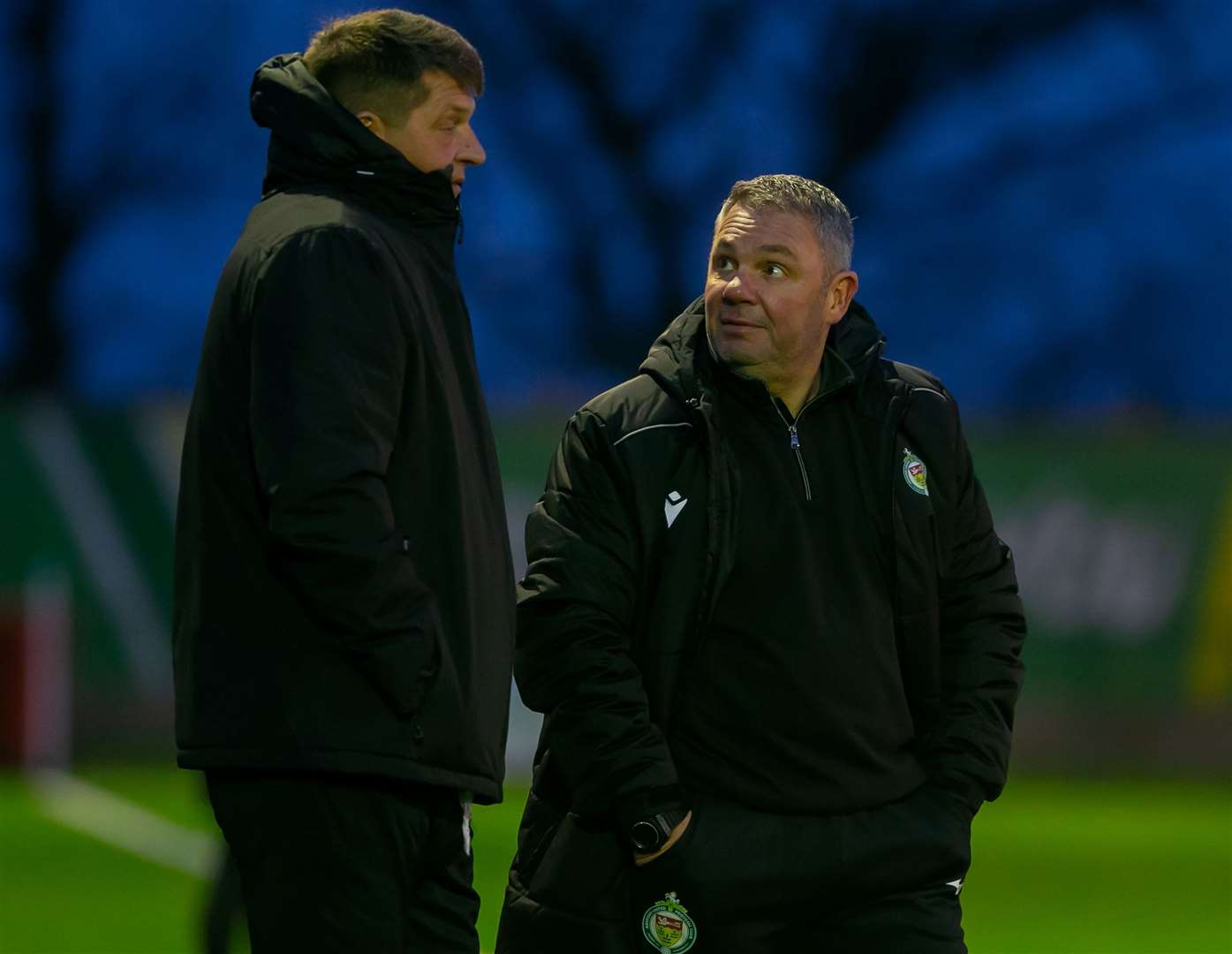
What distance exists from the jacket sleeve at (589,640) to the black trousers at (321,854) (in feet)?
2.29

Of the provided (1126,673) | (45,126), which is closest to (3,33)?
(45,126)

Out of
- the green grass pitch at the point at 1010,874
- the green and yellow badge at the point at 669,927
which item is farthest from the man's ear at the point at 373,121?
the green grass pitch at the point at 1010,874

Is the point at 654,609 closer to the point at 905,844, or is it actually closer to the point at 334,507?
the point at 905,844

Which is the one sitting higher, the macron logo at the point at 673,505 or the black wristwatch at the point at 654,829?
the macron logo at the point at 673,505

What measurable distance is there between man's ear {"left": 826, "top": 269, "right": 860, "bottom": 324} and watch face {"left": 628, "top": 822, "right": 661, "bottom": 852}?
1149mm

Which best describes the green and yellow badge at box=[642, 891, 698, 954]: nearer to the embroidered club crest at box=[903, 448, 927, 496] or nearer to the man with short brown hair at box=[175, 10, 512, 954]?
the man with short brown hair at box=[175, 10, 512, 954]

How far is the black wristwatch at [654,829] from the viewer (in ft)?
15.0

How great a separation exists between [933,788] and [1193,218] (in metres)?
27.0

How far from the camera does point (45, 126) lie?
2858cm

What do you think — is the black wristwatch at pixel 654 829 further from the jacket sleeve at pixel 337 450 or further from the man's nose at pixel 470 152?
the man's nose at pixel 470 152

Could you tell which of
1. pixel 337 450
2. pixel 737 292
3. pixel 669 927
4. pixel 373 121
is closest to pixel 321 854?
pixel 337 450

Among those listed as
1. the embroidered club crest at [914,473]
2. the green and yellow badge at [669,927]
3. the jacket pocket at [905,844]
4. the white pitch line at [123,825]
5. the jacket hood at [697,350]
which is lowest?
the white pitch line at [123,825]

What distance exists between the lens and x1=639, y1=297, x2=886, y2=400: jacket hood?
481 cm

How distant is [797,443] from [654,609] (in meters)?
0.46
